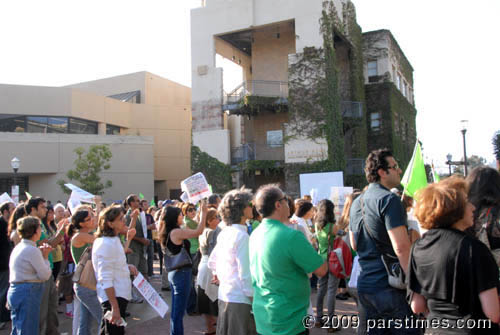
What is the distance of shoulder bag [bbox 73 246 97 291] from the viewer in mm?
4949

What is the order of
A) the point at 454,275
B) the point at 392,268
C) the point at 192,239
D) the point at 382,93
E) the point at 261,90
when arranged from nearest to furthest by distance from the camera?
the point at 454,275 < the point at 392,268 < the point at 192,239 < the point at 261,90 < the point at 382,93

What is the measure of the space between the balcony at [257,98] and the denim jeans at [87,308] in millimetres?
21275

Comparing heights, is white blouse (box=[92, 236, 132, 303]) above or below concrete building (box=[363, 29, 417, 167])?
below

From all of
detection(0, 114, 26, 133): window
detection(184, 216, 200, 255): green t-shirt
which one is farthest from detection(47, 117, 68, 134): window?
detection(184, 216, 200, 255): green t-shirt

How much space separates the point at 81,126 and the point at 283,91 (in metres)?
18.6

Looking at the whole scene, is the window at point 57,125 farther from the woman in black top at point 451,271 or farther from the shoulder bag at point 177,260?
the woman in black top at point 451,271

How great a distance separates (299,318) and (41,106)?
3557cm

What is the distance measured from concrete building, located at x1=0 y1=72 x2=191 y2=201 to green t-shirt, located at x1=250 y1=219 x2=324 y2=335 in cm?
3150

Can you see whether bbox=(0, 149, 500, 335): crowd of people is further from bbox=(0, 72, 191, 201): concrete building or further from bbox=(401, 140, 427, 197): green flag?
bbox=(0, 72, 191, 201): concrete building

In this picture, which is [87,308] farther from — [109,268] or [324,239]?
[324,239]

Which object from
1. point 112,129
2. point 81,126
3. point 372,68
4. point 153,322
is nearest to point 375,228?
point 153,322

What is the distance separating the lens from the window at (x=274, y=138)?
27.4 metres

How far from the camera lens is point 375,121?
1180 inches

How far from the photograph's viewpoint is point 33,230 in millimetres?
5152
